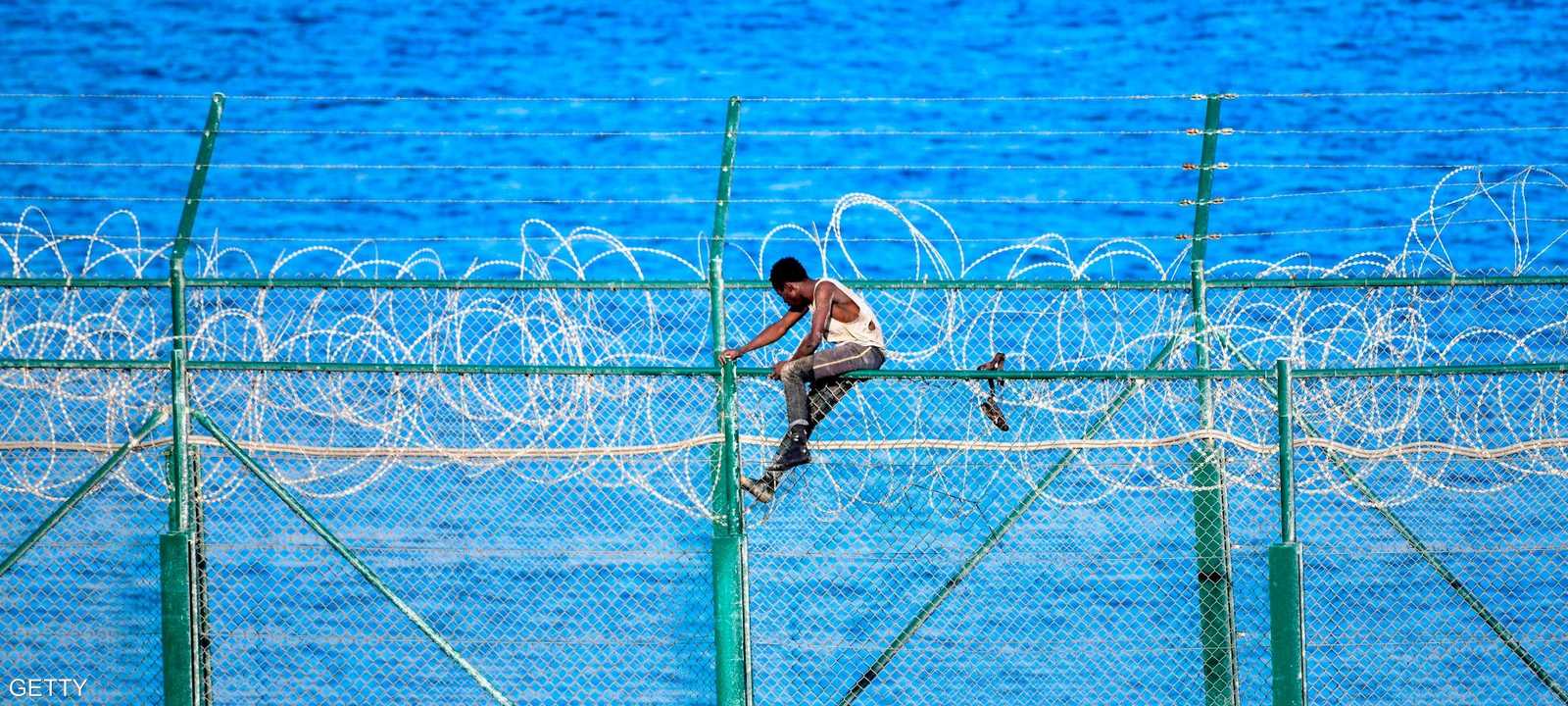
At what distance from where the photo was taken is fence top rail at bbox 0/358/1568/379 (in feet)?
23.8

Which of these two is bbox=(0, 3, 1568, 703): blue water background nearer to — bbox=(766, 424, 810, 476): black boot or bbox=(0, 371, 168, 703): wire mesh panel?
bbox=(0, 371, 168, 703): wire mesh panel

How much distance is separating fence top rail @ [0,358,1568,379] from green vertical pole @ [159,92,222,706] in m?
0.18

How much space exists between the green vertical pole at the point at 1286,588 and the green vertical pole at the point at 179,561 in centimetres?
416

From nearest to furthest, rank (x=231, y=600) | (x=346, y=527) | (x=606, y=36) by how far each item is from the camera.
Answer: (x=231, y=600) → (x=346, y=527) → (x=606, y=36)

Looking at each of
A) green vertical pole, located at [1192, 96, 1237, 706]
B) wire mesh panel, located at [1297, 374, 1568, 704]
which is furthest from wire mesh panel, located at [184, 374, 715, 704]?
wire mesh panel, located at [1297, 374, 1568, 704]

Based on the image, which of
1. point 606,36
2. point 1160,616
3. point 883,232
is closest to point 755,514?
point 1160,616

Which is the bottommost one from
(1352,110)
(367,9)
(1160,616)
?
(1160,616)

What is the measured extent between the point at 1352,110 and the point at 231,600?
1184cm

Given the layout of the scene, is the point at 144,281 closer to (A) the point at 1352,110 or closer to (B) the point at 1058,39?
(B) the point at 1058,39

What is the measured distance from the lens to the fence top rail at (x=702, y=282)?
7470 millimetres

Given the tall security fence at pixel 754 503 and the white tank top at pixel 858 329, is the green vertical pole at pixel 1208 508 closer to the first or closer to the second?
the tall security fence at pixel 754 503

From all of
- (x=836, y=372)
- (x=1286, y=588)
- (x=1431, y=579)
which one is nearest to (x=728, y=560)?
(x=836, y=372)

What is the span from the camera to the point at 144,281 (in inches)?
301

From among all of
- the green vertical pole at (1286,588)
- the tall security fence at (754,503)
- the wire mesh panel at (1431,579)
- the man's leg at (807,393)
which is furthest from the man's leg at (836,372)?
the wire mesh panel at (1431,579)
